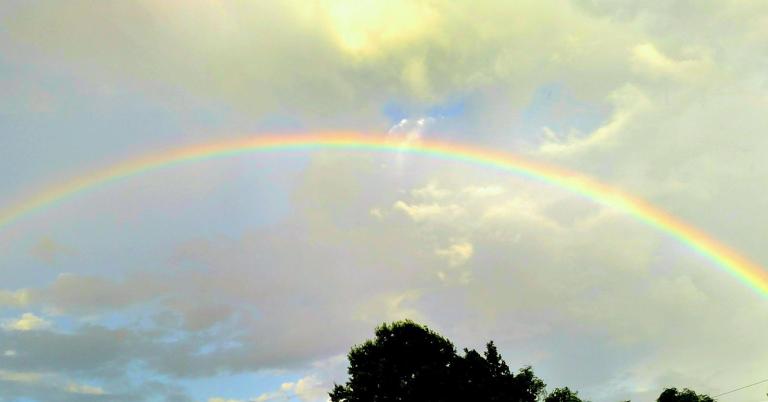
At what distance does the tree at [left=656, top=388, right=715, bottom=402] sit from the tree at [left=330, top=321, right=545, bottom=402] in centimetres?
4277

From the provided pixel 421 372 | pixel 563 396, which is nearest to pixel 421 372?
pixel 421 372

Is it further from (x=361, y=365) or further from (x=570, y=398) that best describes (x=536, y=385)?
(x=361, y=365)

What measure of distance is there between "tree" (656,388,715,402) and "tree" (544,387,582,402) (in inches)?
565

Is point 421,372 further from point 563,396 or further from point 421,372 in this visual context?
point 563,396

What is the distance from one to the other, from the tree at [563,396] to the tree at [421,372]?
29.0 m

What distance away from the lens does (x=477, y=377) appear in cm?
5153

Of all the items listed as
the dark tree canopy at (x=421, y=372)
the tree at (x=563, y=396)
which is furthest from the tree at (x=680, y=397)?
the dark tree canopy at (x=421, y=372)

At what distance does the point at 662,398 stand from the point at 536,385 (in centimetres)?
2112

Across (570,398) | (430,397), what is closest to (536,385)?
(570,398)

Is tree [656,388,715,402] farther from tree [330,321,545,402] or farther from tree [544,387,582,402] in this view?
tree [330,321,545,402]

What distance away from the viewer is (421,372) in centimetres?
5056

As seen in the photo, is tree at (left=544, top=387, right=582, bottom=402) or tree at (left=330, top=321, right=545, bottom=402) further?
tree at (left=544, top=387, right=582, bottom=402)

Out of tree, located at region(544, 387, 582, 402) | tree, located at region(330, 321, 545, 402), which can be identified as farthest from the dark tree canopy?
tree, located at region(544, 387, 582, 402)

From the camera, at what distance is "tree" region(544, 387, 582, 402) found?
264 feet
